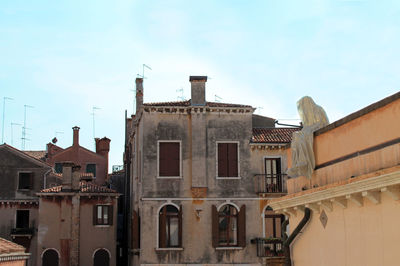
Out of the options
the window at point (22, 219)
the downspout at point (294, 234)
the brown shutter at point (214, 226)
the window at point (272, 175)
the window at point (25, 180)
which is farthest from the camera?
the window at point (25, 180)

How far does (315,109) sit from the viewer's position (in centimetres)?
1361

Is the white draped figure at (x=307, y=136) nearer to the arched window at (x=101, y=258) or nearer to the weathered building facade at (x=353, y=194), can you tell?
the weathered building facade at (x=353, y=194)

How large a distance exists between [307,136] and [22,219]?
25.9 m

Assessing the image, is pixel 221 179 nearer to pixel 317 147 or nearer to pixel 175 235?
pixel 175 235

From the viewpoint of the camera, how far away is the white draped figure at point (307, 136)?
13406 millimetres

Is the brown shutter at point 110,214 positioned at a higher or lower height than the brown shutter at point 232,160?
lower

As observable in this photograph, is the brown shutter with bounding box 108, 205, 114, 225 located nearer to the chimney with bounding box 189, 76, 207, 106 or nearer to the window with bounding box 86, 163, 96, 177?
the chimney with bounding box 189, 76, 207, 106

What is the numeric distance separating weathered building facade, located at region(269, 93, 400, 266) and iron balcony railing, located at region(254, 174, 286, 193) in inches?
548

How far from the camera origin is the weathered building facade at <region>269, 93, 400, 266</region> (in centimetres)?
→ 1011

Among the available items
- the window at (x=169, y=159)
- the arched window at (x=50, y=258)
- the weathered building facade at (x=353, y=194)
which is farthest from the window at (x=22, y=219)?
the weathered building facade at (x=353, y=194)

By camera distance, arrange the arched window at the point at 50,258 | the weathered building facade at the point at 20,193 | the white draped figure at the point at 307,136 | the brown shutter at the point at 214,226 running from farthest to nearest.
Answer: the weathered building facade at the point at 20,193 < the arched window at the point at 50,258 < the brown shutter at the point at 214,226 < the white draped figure at the point at 307,136

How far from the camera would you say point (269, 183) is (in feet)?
94.5

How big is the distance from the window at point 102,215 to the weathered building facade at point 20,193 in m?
4.24

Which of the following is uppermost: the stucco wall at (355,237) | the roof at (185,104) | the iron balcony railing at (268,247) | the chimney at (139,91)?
the chimney at (139,91)
